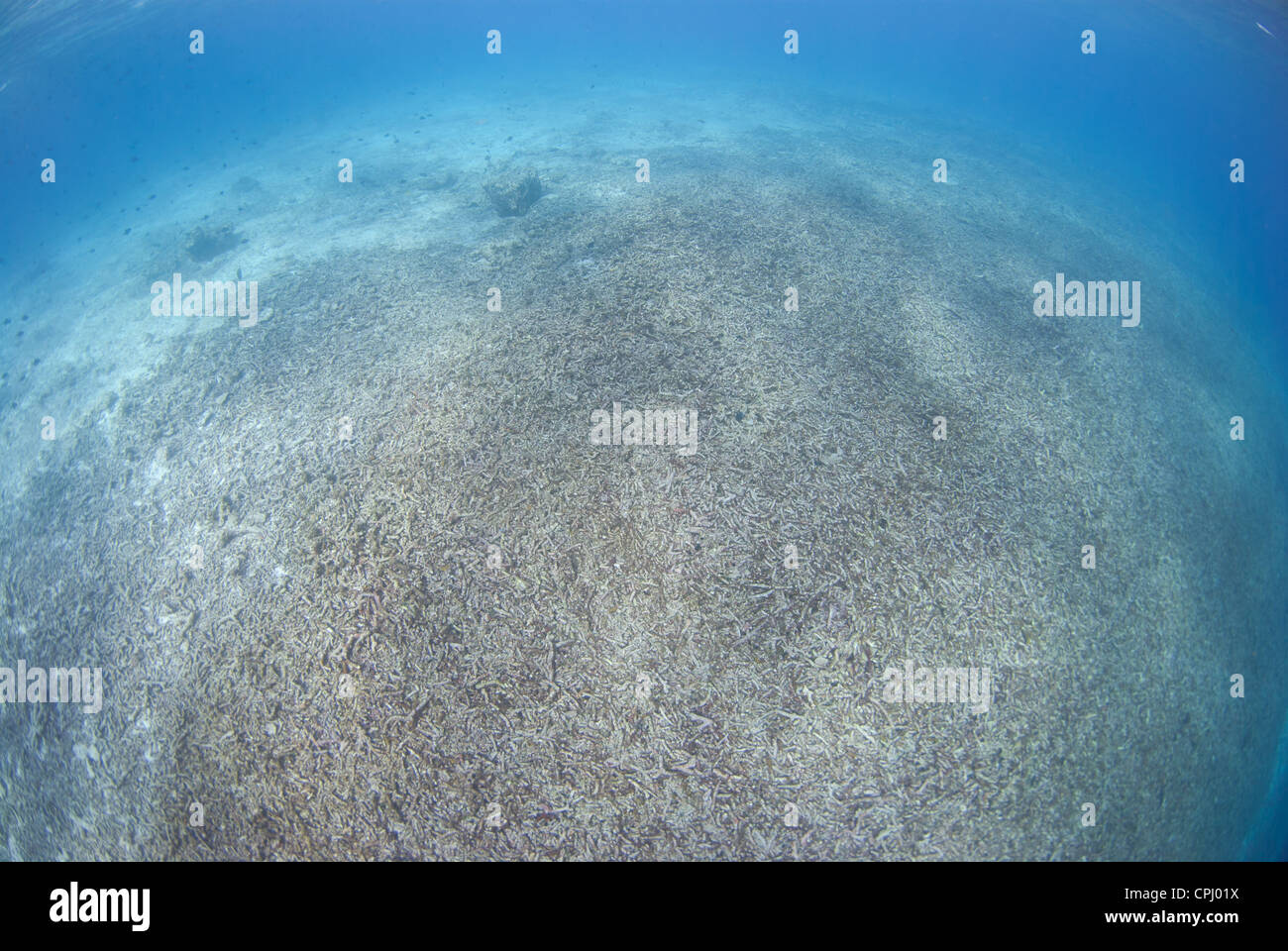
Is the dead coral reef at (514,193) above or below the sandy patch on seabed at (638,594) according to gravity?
above

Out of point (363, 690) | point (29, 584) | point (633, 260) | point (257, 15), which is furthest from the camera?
point (257, 15)

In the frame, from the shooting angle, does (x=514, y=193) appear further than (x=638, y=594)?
Yes

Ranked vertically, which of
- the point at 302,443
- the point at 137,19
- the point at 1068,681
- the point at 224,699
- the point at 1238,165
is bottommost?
the point at 1068,681

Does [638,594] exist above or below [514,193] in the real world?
below

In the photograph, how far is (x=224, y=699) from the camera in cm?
639

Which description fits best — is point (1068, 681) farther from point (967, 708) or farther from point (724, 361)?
point (724, 361)

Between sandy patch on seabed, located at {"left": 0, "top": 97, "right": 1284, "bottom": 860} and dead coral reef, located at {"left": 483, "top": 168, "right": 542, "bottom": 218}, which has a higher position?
dead coral reef, located at {"left": 483, "top": 168, "right": 542, "bottom": 218}

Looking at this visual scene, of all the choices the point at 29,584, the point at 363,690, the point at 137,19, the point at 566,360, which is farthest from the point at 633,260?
the point at 137,19

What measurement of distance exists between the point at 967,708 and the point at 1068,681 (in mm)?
1737

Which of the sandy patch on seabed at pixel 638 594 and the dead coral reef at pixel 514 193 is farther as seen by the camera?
the dead coral reef at pixel 514 193

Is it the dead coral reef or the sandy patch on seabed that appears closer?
the sandy patch on seabed

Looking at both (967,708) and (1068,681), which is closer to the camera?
(967,708)
